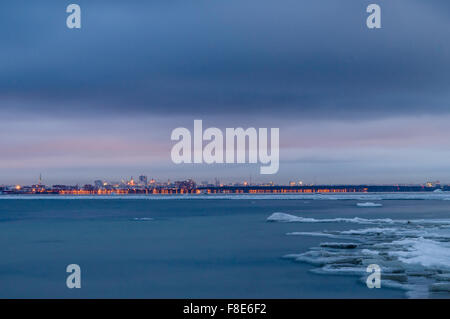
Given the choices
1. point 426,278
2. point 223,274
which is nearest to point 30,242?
point 223,274

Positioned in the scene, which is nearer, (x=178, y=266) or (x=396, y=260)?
(x=396, y=260)

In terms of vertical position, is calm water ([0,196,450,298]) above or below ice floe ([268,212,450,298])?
below

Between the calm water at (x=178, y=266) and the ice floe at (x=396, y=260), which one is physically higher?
the ice floe at (x=396, y=260)

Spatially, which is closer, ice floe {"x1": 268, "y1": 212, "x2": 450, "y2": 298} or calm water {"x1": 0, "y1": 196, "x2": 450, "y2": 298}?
ice floe {"x1": 268, "y1": 212, "x2": 450, "y2": 298}

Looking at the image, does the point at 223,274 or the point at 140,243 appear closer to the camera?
the point at 223,274

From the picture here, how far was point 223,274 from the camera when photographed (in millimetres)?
15141

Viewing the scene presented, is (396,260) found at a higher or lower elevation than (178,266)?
higher

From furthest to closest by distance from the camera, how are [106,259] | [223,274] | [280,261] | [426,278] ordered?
[106,259] < [280,261] < [223,274] < [426,278]

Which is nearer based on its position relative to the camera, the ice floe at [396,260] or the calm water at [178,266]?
the ice floe at [396,260]

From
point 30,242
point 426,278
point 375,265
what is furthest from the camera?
point 30,242
